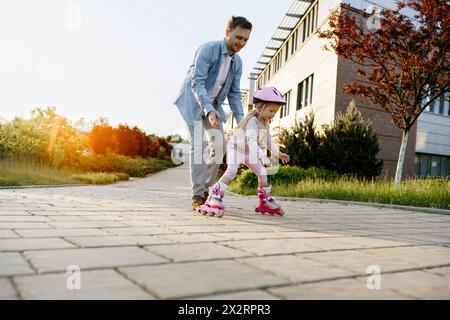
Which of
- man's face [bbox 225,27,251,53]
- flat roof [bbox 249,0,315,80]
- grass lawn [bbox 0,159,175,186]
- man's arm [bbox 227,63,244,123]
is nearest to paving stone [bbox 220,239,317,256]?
man's arm [bbox 227,63,244,123]

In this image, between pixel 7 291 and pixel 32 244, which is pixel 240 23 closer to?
pixel 32 244

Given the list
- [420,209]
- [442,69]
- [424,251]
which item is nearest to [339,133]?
[442,69]

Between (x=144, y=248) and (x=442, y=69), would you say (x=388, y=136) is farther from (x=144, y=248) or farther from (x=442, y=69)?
(x=144, y=248)

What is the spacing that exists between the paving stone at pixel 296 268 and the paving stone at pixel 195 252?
151 mm

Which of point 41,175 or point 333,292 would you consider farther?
point 41,175

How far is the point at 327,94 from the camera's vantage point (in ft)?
48.7

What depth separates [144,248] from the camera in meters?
2.32

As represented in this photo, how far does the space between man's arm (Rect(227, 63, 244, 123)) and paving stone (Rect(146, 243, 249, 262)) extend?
2.41 m

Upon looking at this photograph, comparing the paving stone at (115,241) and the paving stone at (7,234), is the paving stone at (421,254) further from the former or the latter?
the paving stone at (7,234)

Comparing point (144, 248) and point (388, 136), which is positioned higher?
point (388, 136)

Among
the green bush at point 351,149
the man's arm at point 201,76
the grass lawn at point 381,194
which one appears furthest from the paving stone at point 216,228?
the green bush at point 351,149

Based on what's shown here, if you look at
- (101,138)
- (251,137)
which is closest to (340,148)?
(251,137)

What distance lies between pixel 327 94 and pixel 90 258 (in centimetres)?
1382
